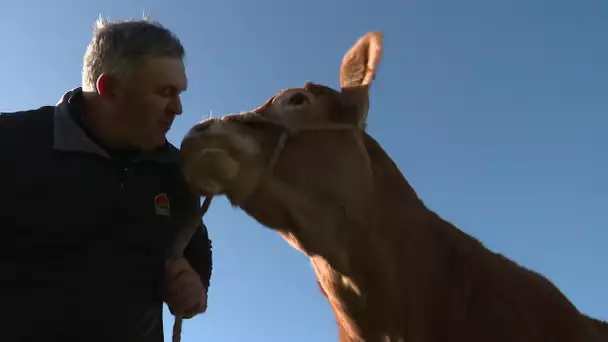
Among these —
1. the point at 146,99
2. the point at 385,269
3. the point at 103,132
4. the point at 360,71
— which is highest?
the point at 360,71

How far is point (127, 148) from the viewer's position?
2773 mm

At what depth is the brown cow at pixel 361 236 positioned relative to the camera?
2.77m

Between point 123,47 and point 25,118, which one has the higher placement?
point 123,47

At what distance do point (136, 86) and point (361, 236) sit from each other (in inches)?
46.6

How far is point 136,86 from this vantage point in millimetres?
2711

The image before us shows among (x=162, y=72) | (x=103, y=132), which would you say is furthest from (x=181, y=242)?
(x=162, y=72)

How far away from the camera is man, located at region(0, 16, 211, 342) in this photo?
242cm

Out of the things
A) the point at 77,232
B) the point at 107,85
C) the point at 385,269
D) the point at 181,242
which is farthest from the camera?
the point at 385,269

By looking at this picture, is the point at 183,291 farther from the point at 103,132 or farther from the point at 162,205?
the point at 103,132

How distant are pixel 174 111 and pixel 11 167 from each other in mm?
688

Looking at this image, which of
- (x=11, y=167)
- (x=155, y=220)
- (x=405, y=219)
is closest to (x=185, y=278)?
(x=155, y=220)

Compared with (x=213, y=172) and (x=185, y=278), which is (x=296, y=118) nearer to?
(x=213, y=172)

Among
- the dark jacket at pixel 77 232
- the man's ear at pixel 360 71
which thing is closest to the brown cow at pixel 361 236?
the man's ear at pixel 360 71

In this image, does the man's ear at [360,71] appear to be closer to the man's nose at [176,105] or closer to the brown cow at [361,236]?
the brown cow at [361,236]
